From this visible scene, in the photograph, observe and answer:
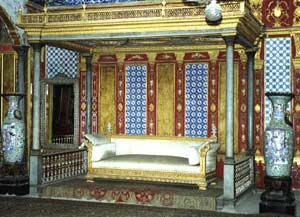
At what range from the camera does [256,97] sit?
959 cm

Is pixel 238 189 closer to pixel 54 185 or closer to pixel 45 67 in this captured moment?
pixel 54 185

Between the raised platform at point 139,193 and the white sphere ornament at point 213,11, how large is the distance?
2.75 meters

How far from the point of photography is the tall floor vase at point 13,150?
337 inches

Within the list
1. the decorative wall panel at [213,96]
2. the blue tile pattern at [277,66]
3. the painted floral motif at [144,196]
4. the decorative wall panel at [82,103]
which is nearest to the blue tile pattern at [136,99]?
the decorative wall panel at [82,103]

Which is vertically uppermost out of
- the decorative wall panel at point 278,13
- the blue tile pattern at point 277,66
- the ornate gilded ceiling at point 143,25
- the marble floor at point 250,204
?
the decorative wall panel at point 278,13

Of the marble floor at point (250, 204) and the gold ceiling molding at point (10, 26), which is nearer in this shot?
the marble floor at point (250, 204)

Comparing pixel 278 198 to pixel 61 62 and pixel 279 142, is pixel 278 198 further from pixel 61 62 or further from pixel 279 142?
pixel 61 62

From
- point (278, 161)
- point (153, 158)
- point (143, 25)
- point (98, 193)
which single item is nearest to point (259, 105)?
point (153, 158)

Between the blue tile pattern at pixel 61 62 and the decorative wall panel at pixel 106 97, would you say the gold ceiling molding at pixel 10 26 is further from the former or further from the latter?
the decorative wall panel at pixel 106 97

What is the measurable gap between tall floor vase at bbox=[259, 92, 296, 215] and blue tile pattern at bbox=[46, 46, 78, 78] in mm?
5005

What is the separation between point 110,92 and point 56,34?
244 centimetres

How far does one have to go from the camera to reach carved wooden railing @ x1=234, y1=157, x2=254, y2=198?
7.96m

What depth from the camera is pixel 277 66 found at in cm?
942

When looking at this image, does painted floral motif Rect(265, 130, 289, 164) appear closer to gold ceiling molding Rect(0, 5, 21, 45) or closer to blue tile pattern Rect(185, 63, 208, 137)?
blue tile pattern Rect(185, 63, 208, 137)
